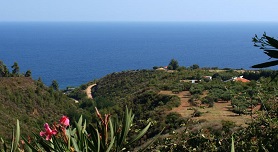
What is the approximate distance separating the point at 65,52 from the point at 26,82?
344 feet

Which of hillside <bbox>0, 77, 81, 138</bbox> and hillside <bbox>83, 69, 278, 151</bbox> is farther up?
hillside <bbox>83, 69, 278, 151</bbox>

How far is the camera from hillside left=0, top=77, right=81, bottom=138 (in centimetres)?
2631

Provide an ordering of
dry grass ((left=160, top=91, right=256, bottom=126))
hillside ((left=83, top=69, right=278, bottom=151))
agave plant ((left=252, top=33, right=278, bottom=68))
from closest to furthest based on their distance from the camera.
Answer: agave plant ((left=252, top=33, right=278, bottom=68))
hillside ((left=83, top=69, right=278, bottom=151))
dry grass ((left=160, top=91, right=256, bottom=126))

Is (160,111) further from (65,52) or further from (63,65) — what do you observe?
(65,52)

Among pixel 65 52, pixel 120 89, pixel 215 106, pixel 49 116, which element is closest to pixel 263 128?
pixel 215 106

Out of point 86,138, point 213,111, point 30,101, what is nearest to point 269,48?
point 86,138

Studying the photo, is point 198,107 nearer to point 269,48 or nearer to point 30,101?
point 269,48

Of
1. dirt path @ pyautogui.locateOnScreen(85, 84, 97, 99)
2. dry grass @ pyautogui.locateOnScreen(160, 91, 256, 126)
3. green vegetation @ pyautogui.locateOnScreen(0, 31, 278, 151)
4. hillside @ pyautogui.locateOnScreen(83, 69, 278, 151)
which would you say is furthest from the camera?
dirt path @ pyautogui.locateOnScreen(85, 84, 97, 99)

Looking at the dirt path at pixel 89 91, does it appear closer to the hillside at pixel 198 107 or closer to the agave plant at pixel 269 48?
the hillside at pixel 198 107

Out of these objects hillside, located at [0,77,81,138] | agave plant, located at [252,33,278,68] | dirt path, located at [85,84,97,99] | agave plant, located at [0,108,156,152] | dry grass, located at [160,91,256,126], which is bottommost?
dirt path, located at [85,84,97,99]

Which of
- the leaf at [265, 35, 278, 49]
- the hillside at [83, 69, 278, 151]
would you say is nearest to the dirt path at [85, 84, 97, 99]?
the hillside at [83, 69, 278, 151]

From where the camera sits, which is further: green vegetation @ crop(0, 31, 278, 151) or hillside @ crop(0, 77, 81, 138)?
hillside @ crop(0, 77, 81, 138)

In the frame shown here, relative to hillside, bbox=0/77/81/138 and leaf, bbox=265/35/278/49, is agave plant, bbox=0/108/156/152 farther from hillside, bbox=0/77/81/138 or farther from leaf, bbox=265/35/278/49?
hillside, bbox=0/77/81/138

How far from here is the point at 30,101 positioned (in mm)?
28484
